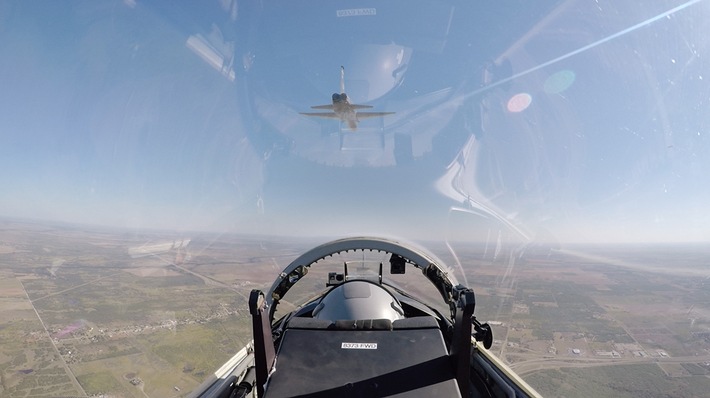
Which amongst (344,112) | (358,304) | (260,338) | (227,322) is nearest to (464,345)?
(358,304)

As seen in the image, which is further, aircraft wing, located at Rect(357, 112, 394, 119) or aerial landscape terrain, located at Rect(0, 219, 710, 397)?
aircraft wing, located at Rect(357, 112, 394, 119)

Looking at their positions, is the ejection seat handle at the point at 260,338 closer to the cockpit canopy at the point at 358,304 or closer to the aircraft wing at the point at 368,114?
the cockpit canopy at the point at 358,304

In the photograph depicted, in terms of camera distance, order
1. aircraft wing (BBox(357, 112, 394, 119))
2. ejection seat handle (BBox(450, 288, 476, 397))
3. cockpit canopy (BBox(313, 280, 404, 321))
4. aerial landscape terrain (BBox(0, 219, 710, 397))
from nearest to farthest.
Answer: ejection seat handle (BBox(450, 288, 476, 397))
cockpit canopy (BBox(313, 280, 404, 321))
aerial landscape terrain (BBox(0, 219, 710, 397))
aircraft wing (BBox(357, 112, 394, 119))

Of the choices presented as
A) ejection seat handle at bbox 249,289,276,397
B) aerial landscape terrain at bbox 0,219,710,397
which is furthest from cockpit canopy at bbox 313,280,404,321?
aerial landscape terrain at bbox 0,219,710,397

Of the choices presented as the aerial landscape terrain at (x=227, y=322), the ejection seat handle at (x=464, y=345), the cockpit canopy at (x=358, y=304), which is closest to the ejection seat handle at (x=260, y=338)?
the cockpit canopy at (x=358, y=304)

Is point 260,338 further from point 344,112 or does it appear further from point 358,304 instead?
point 344,112

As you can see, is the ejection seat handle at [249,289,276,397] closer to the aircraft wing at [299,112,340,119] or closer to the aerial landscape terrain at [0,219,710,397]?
the aerial landscape terrain at [0,219,710,397]

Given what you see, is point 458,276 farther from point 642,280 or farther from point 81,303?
point 642,280
